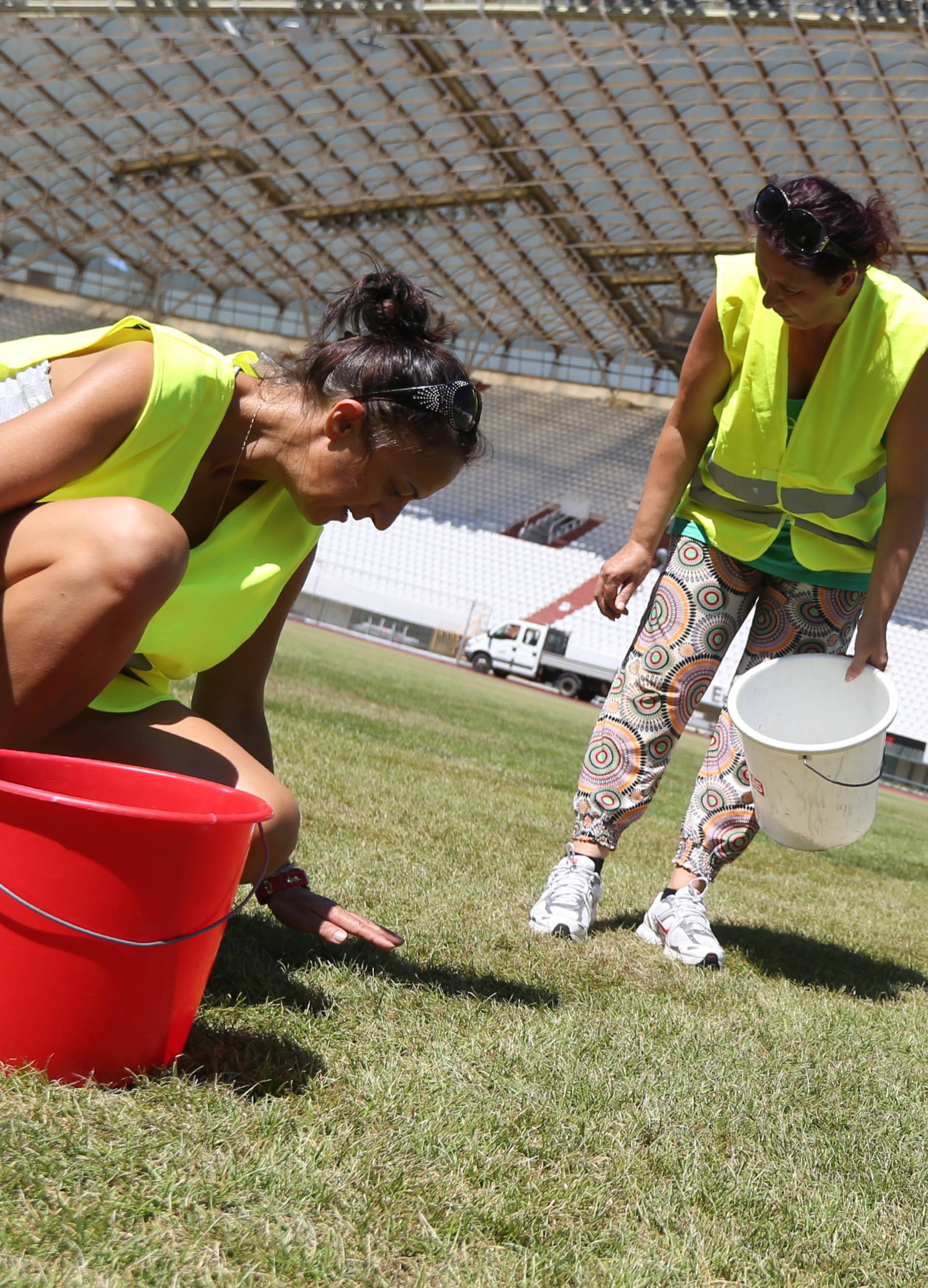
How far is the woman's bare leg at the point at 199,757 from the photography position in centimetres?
209

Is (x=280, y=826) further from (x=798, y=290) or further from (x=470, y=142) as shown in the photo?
(x=470, y=142)

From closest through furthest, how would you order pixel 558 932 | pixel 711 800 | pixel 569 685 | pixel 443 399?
pixel 443 399 → pixel 558 932 → pixel 711 800 → pixel 569 685

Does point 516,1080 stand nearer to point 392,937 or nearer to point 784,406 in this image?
point 392,937

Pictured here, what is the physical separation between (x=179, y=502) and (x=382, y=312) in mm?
468

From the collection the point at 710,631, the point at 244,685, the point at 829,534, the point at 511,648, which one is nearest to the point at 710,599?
the point at 710,631

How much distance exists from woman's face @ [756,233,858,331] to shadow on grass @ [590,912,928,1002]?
1.53 m

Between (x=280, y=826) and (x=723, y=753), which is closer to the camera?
(x=280, y=826)

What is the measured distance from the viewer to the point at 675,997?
8.39 feet

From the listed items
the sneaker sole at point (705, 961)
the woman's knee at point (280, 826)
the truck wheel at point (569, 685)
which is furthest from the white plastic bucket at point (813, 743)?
the truck wheel at point (569, 685)

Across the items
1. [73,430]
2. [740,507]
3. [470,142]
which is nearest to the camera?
[73,430]

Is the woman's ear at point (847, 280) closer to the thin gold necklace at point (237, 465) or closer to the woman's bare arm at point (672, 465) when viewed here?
the woman's bare arm at point (672, 465)

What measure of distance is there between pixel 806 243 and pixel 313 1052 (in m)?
1.92

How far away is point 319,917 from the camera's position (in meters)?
2.25

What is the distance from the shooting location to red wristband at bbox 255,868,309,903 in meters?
2.29
